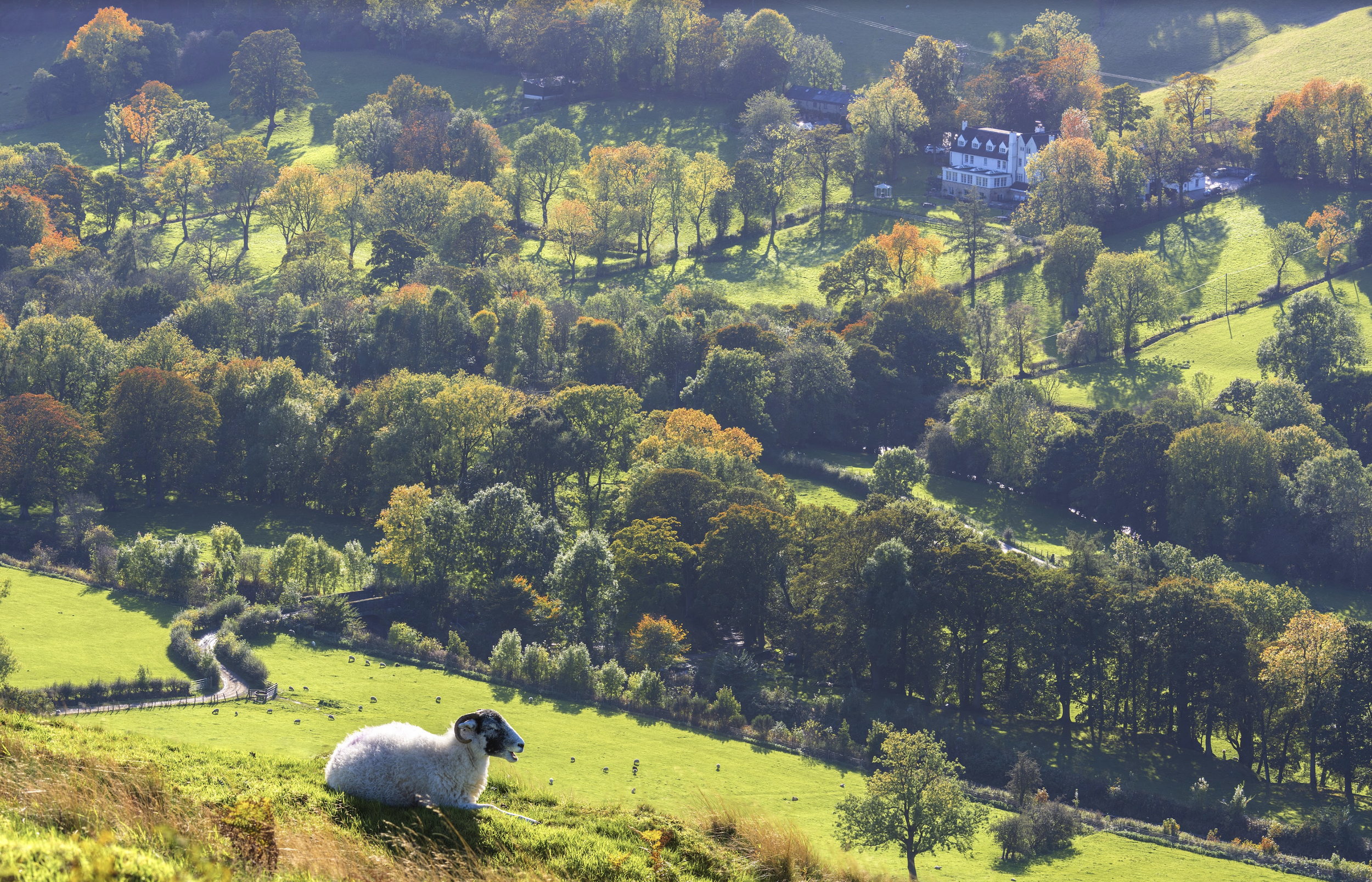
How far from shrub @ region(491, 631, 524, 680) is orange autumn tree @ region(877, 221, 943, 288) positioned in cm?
8182

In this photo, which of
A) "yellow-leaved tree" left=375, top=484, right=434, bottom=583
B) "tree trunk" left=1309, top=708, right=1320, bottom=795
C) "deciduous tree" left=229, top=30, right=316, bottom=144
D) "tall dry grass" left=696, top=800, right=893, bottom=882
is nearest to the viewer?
"tall dry grass" left=696, top=800, right=893, bottom=882

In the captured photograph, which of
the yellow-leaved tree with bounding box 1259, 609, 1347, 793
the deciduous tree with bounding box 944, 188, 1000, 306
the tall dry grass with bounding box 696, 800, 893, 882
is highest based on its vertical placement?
the deciduous tree with bounding box 944, 188, 1000, 306

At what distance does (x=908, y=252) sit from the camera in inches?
5507

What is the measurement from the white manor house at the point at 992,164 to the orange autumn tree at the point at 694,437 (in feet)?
253

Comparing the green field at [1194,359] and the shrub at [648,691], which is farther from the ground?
the green field at [1194,359]

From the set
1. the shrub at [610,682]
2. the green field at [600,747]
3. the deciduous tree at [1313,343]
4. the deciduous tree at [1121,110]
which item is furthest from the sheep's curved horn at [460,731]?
the deciduous tree at [1121,110]

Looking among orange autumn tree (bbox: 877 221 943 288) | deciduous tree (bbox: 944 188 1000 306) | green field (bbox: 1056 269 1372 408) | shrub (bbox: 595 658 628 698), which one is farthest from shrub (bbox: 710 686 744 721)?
orange autumn tree (bbox: 877 221 943 288)

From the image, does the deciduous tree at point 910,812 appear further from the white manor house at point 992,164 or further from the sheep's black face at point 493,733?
the white manor house at point 992,164

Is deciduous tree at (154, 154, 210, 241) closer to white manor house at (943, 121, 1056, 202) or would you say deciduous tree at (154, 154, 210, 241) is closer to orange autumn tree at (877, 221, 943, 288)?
orange autumn tree at (877, 221, 943, 288)

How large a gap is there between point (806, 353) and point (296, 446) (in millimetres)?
48430

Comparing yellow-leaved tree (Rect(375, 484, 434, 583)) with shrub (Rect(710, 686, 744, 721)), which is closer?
shrub (Rect(710, 686, 744, 721))

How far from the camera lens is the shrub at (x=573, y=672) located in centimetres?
7075

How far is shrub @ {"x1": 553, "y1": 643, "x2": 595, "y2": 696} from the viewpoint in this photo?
70.8 m

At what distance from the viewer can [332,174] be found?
534ft
